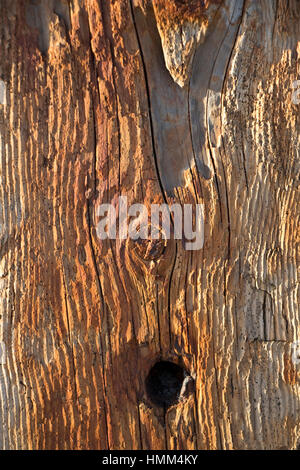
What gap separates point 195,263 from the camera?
173 centimetres

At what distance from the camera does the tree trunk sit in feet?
5.59

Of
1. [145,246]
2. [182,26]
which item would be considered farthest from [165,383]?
[182,26]

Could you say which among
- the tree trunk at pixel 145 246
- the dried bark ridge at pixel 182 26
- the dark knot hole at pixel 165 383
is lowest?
the dark knot hole at pixel 165 383

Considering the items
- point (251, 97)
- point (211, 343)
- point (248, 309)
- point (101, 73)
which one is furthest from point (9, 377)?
point (251, 97)

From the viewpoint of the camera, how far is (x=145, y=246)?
170 centimetres

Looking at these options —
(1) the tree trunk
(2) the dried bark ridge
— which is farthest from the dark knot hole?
(2) the dried bark ridge

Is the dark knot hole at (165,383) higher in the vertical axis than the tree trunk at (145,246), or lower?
lower

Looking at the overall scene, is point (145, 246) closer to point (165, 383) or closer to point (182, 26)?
point (165, 383)

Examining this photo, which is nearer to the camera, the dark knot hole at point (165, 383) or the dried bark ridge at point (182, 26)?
the dried bark ridge at point (182, 26)

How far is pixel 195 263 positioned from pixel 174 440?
673mm

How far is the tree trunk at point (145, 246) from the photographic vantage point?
1.71m

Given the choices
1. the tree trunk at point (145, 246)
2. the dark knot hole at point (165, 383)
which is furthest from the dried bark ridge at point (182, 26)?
the dark knot hole at point (165, 383)

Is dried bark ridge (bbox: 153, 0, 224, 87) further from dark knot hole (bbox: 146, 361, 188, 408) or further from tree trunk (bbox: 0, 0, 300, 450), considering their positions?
dark knot hole (bbox: 146, 361, 188, 408)

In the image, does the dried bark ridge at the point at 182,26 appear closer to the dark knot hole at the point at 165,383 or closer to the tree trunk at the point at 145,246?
the tree trunk at the point at 145,246
